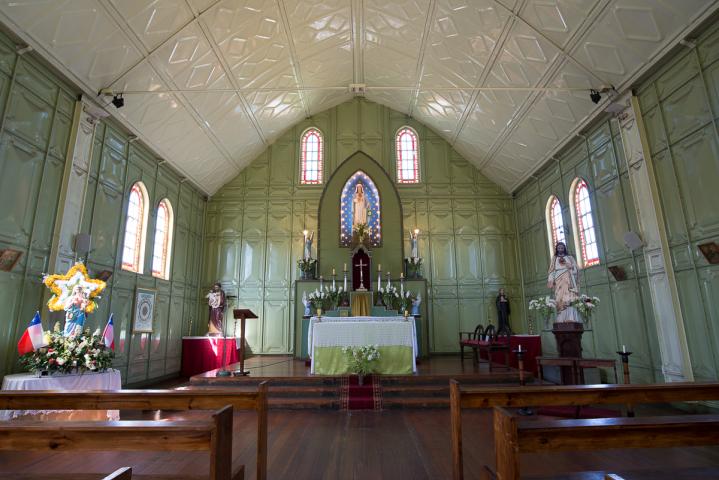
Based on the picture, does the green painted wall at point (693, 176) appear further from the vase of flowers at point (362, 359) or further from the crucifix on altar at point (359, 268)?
the crucifix on altar at point (359, 268)

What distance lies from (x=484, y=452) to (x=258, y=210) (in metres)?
10.5

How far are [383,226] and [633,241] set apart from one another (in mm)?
6982

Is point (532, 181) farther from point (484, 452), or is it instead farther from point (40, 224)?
point (40, 224)

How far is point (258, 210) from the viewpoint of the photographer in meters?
13.1

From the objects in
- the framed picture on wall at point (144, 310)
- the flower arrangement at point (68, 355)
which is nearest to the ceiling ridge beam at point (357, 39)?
the framed picture on wall at point (144, 310)

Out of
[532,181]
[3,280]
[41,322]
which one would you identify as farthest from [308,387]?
[532,181]

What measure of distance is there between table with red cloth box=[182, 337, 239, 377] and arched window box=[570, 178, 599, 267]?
9.30m

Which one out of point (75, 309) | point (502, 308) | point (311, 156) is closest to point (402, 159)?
point (311, 156)

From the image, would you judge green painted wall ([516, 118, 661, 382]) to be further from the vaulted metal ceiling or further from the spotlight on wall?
the spotlight on wall

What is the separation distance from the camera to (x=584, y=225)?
30.9 feet

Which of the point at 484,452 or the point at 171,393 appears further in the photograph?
the point at 484,452

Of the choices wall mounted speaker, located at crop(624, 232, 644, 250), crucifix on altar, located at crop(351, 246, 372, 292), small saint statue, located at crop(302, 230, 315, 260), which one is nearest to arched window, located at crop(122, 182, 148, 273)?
small saint statue, located at crop(302, 230, 315, 260)

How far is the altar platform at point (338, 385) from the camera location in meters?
6.62

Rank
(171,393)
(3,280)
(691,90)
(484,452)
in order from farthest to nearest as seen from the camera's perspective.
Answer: (691,90)
(3,280)
(484,452)
(171,393)
